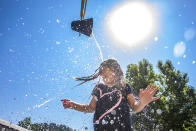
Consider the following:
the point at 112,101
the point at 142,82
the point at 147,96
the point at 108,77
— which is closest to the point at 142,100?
the point at 147,96

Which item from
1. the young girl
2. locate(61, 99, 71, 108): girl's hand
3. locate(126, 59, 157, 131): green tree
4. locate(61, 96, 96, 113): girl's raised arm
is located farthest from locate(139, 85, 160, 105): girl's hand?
locate(126, 59, 157, 131): green tree

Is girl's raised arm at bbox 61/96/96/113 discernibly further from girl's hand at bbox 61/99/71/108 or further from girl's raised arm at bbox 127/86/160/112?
girl's raised arm at bbox 127/86/160/112

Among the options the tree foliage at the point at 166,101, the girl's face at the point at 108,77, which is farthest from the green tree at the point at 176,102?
the girl's face at the point at 108,77

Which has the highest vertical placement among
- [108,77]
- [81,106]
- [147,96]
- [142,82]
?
[142,82]

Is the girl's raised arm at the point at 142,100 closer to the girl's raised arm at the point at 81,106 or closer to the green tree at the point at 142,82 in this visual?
the girl's raised arm at the point at 81,106

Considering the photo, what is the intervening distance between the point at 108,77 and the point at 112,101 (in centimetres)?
53

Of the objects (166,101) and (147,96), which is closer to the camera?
(147,96)

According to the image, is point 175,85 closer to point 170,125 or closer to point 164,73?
point 164,73

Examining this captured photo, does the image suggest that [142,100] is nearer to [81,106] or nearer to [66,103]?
[81,106]

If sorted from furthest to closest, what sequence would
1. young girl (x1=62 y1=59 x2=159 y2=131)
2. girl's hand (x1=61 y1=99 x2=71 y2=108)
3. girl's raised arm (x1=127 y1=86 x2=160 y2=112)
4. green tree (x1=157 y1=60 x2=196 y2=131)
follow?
green tree (x1=157 y1=60 x2=196 y2=131) < girl's hand (x1=61 y1=99 x2=71 y2=108) < girl's raised arm (x1=127 y1=86 x2=160 y2=112) < young girl (x1=62 y1=59 x2=159 y2=131)

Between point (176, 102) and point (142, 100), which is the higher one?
point (176, 102)

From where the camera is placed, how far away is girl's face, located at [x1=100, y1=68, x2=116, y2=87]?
260 cm

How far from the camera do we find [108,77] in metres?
2.64

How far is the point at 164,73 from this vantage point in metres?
20.8
